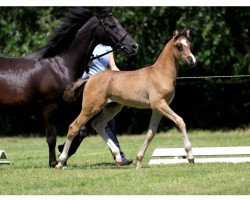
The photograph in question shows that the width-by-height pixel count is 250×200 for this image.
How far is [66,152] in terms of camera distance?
1071 centimetres

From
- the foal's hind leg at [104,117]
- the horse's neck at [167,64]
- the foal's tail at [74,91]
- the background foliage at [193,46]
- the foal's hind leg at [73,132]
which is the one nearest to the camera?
the horse's neck at [167,64]

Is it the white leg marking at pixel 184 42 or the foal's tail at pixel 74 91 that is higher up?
the white leg marking at pixel 184 42

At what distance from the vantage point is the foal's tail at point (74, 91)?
10.8 m

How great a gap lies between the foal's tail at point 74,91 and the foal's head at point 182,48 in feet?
5.05

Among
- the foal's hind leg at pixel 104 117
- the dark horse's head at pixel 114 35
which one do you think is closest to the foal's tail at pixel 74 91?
the foal's hind leg at pixel 104 117

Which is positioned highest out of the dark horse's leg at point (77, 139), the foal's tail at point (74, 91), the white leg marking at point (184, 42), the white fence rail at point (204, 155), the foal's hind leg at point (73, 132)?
the white leg marking at point (184, 42)

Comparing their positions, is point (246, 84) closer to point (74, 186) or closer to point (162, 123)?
point (162, 123)

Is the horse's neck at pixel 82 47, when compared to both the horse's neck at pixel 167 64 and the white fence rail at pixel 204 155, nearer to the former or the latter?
the horse's neck at pixel 167 64

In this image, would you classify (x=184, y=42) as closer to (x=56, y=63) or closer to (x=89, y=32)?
(x=89, y=32)

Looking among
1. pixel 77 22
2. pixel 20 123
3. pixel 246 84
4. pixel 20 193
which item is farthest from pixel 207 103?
pixel 20 193

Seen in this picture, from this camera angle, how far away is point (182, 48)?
403 inches

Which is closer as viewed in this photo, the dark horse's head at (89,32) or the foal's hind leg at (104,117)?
the foal's hind leg at (104,117)

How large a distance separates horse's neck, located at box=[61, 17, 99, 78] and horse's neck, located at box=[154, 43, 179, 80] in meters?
1.49

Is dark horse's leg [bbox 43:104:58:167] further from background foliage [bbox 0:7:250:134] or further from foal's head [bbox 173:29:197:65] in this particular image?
background foliage [bbox 0:7:250:134]
